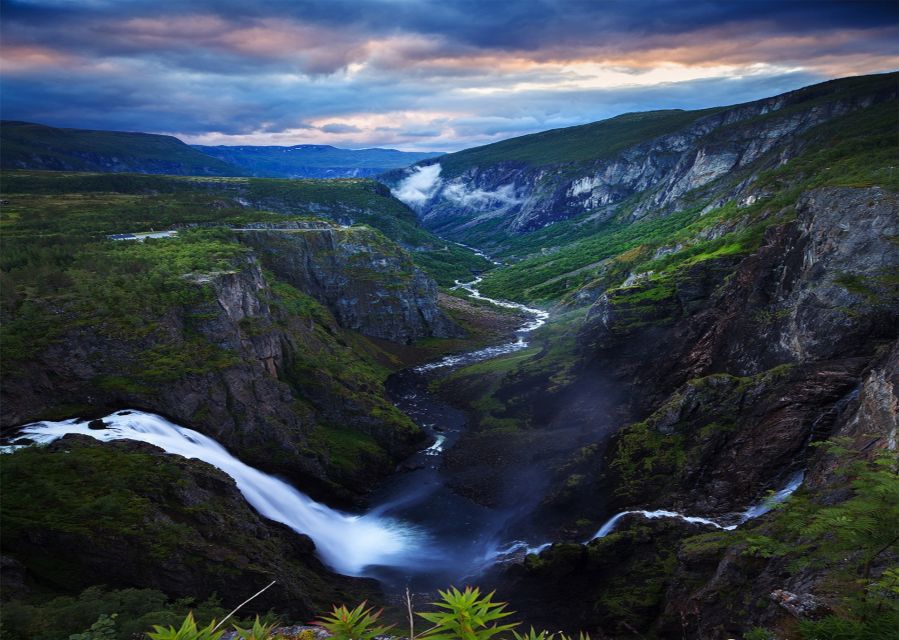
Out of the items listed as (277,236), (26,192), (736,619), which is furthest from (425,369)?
(26,192)

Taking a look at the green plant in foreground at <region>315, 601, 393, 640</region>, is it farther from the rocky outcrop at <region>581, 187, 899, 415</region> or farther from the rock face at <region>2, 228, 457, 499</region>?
the rocky outcrop at <region>581, 187, 899, 415</region>

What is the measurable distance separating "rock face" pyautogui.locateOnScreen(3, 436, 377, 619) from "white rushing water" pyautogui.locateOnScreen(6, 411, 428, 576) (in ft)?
11.2

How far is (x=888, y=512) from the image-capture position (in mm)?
11805

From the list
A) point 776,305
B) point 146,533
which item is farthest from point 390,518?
point 776,305

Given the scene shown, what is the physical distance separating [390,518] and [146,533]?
25.0 m

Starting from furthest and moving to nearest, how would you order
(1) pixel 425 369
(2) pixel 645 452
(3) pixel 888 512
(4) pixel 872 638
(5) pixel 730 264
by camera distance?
(1) pixel 425 369 → (5) pixel 730 264 → (2) pixel 645 452 → (3) pixel 888 512 → (4) pixel 872 638

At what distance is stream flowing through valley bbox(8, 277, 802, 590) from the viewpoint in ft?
131

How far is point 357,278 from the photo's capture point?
356 ft

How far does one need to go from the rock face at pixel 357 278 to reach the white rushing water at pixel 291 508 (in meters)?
60.2

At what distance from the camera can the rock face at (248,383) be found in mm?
42844

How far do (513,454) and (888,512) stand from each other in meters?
49.9

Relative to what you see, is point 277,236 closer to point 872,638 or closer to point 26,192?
point 26,192

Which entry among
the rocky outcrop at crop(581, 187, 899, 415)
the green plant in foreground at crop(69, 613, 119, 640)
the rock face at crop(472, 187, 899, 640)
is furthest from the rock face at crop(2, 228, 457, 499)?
the rocky outcrop at crop(581, 187, 899, 415)

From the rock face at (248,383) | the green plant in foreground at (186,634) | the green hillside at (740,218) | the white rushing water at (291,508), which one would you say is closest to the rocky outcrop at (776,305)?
the green hillside at (740,218)
